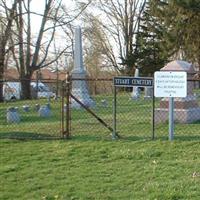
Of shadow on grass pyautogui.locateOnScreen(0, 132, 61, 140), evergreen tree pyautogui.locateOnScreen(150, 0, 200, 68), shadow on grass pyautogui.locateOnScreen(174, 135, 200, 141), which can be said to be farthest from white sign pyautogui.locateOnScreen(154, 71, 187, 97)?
evergreen tree pyautogui.locateOnScreen(150, 0, 200, 68)

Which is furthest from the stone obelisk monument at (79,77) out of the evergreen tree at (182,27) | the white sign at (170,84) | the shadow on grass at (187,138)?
the evergreen tree at (182,27)

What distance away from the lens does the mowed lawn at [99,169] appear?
6594mm

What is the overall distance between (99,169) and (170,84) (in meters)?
2.87

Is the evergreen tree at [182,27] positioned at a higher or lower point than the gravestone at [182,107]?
higher

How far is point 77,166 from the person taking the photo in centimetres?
826

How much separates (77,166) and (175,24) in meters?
35.7

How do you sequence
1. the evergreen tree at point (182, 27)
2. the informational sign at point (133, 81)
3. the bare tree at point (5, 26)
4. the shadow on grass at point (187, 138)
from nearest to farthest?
the shadow on grass at point (187, 138)
the informational sign at point (133, 81)
the bare tree at point (5, 26)
the evergreen tree at point (182, 27)

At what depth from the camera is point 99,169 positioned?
798 centimetres

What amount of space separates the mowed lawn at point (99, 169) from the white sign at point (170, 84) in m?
0.97

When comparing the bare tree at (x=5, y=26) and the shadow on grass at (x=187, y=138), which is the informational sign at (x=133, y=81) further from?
the bare tree at (x=5, y=26)

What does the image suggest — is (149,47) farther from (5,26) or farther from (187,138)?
(187,138)

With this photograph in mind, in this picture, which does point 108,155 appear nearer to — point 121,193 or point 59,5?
point 121,193

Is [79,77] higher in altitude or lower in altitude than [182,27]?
lower

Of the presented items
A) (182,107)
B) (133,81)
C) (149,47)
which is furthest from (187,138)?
(149,47)
